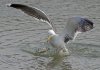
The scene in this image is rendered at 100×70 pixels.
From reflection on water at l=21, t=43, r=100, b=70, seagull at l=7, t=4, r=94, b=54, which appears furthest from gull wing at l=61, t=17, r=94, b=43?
reflection on water at l=21, t=43, r=100, b=70

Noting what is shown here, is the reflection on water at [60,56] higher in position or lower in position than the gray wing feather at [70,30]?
lower

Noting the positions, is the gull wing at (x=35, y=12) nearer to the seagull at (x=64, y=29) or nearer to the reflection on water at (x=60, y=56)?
the seagull at (x=64, y=29)

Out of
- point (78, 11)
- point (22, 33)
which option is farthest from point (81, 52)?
point (78, 11)

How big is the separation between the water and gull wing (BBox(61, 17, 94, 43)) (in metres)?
0.55

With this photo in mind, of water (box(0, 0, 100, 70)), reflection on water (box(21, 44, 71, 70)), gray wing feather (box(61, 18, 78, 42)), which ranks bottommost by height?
reflection on water (box(21, 44, 71, 70))

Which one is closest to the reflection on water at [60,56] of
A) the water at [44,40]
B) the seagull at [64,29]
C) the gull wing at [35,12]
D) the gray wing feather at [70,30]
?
the water at [44,40]

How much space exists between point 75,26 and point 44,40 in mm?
1643

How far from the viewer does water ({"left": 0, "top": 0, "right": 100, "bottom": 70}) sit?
379 inches

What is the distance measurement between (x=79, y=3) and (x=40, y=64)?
5360mm

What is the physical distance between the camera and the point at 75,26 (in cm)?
984

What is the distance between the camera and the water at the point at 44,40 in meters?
9.62

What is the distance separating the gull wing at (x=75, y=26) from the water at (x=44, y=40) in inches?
21.8

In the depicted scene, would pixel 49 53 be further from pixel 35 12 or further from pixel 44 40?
pixel 35 12

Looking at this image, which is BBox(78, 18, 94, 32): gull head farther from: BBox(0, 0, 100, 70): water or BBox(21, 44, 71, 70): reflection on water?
BBox(21, 44, 71, 70): reflection on water
